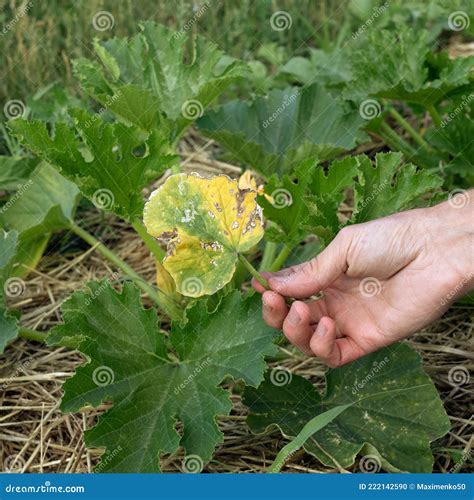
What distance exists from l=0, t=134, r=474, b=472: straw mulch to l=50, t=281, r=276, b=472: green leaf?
18cm

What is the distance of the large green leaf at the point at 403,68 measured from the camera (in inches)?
100

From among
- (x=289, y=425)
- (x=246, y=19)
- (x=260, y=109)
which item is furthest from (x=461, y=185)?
(x=246, y=19)

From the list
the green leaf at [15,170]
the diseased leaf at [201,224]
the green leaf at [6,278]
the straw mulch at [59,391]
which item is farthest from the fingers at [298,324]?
the green leaf at [15,170]

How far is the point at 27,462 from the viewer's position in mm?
2055

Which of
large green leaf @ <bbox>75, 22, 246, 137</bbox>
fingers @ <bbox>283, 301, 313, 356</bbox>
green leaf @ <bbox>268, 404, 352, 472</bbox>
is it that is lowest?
green leaf @ <bbox>268, 404, 352, 472</bbox>

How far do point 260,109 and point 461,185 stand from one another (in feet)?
2.15

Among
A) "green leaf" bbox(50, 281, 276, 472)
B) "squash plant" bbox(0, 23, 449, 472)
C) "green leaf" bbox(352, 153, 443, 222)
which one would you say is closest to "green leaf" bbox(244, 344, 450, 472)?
"squash plant" bbox(0, 23, 449, 472)

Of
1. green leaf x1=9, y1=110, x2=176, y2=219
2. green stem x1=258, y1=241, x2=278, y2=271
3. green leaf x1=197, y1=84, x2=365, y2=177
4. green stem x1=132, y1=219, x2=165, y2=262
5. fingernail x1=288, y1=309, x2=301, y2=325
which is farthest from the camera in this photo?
green leaf x1=197, y1=84, x2=365, y2=177

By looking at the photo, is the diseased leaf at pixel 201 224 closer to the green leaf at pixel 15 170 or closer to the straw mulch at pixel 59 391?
the straw mulch at pixel 59 391

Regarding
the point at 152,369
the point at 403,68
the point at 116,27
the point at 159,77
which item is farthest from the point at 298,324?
the point at 116,27

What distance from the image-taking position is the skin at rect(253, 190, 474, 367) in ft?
6.15

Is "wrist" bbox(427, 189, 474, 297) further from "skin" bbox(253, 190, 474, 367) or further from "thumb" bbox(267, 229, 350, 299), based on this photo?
"thumb" bbox(267, 229, 350, 299)

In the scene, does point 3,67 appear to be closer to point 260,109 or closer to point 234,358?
point 260,109

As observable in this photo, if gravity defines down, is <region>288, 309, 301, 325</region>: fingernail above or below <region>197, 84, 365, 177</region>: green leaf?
below
